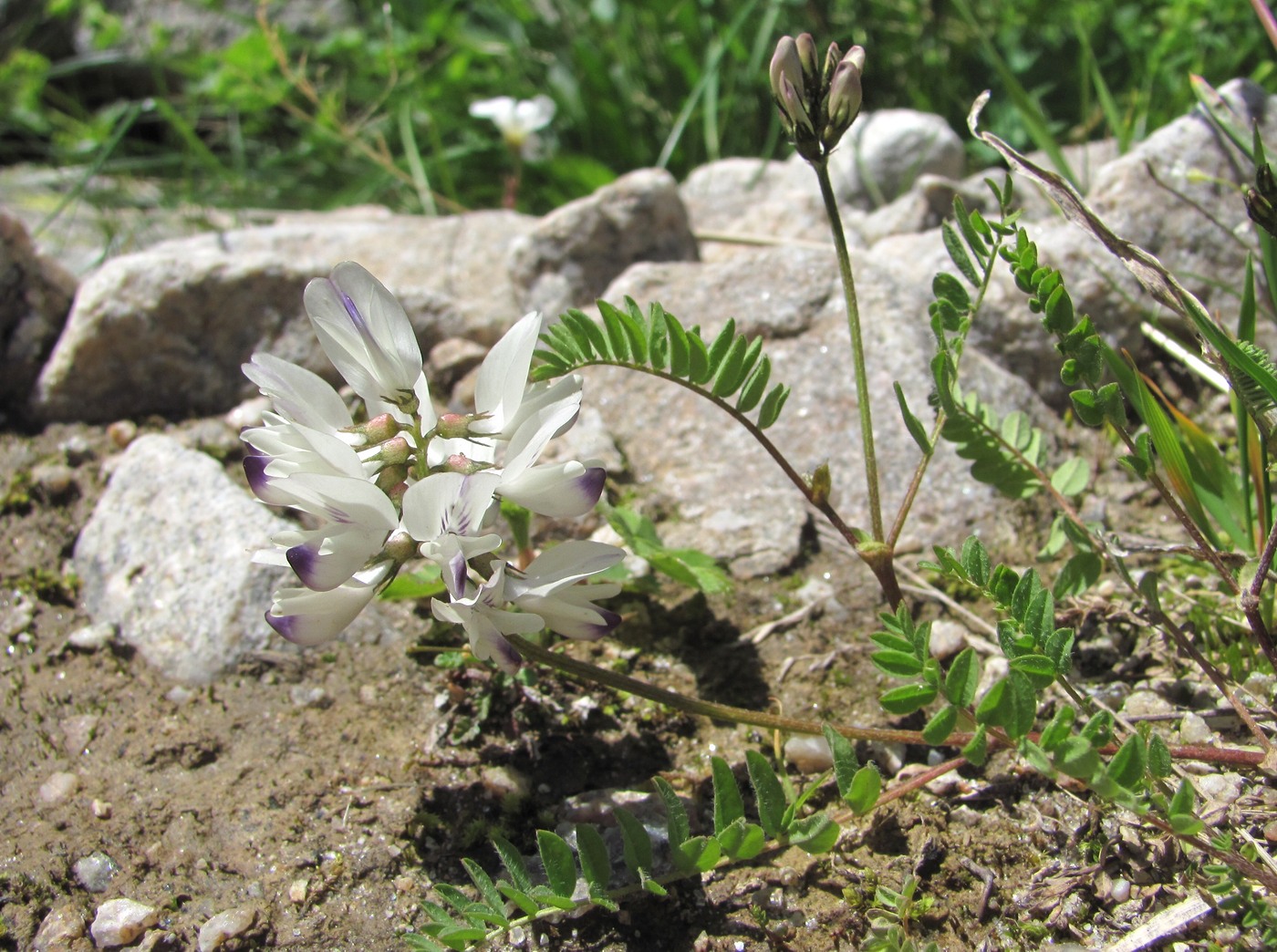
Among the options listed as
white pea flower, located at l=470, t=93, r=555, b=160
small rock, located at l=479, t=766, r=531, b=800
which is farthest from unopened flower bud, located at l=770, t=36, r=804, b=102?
white pea flower, located at l=470, t=93, r=555, b=160

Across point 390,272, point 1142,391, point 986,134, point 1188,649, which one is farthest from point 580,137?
point 1188,649

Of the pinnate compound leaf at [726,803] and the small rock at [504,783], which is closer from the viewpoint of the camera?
the pinnate compound leaf at [726,803]

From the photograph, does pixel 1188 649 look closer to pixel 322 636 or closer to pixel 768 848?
pixel 768 848

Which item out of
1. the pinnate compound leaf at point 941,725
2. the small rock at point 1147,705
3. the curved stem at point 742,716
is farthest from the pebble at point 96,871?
the small rock at point 1147,705

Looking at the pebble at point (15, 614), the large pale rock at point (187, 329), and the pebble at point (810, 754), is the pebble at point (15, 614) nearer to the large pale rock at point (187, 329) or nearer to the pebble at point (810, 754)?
the large pale rock at point (187, 329)

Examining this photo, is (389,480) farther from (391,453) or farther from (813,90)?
(813,90)

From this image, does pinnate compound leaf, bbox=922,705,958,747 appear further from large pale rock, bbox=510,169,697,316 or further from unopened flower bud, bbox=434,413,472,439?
large pale rock, bbox=510,169,697,316
